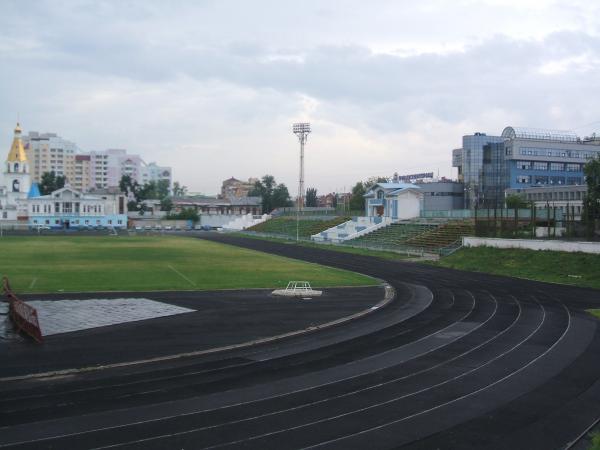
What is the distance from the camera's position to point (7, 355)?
18.8m

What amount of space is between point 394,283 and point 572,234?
76.3 ft

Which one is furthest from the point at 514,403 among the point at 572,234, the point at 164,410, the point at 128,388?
the point at 572,234

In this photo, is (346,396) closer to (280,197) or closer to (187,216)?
(187,216)

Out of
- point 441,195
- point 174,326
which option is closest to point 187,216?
point 441,195

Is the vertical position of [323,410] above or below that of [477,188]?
below

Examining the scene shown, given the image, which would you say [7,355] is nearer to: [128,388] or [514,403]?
[128,388]

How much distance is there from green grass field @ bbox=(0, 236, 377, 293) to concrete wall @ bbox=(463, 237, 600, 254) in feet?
53.6

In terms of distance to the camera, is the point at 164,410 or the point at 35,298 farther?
the point at 35,298

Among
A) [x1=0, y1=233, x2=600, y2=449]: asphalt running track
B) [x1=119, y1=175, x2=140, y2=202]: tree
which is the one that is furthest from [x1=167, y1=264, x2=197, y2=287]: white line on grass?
[x1=119, y1=175, x2=140, y2=202]: tree

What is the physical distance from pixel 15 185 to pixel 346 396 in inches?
5844

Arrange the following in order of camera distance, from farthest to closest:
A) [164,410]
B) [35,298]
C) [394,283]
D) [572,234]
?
1. [572,234]
2. [394,283]
3. [35,298]
4. [164,410]

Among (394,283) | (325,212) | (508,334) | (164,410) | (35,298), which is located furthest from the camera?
(325,212)

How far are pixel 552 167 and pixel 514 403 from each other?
122861mm

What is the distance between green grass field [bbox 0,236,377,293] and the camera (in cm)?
3644
